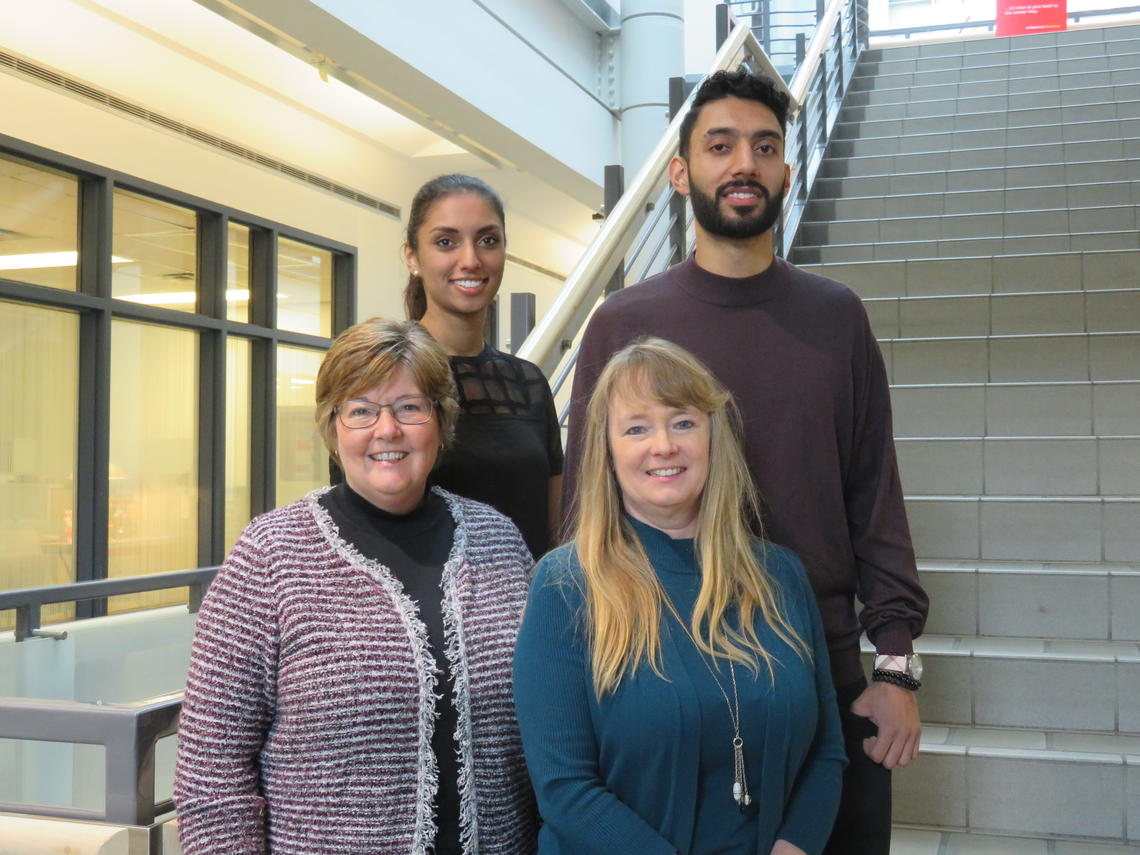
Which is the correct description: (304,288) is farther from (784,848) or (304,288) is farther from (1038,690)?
(784,848)

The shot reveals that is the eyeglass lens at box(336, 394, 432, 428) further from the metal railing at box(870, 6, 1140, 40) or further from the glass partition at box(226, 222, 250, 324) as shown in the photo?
the metal railing at box(870, 6, 1140, 40)

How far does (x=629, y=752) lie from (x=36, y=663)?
3214mm

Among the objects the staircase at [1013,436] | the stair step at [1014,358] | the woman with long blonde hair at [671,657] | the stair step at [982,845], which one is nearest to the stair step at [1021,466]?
the staircase at [1013,436]

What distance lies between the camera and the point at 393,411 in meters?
1.62

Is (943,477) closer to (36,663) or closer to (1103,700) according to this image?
(1103,700)

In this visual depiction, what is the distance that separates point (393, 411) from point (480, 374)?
1.26 feet

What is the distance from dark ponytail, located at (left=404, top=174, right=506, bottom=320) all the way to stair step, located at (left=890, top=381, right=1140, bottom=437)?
7.47 ft

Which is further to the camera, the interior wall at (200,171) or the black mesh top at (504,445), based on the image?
the interior wall at (200,171)

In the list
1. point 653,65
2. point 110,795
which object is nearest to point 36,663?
point 110,795

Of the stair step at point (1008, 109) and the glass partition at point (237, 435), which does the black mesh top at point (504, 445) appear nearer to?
the stair step at point (1008, 109)

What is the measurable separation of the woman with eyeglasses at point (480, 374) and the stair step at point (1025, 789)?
1370 mm

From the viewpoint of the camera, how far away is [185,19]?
22.0 ft

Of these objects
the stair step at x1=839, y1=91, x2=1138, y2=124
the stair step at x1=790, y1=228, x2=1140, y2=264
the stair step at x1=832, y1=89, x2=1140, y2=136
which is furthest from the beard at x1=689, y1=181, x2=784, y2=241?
the stair step at x1=839, y1=91, x2=1138, y2=124

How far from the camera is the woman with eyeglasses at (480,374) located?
1.91m
